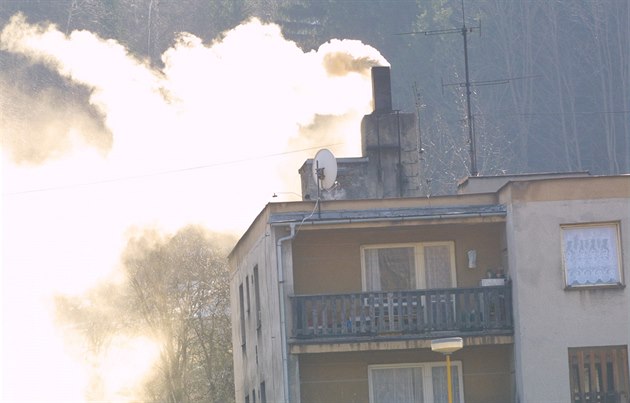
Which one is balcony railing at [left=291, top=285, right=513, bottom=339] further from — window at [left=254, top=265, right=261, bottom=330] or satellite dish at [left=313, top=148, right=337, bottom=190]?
window at [left=254, top=265, right=261, bottom=330]

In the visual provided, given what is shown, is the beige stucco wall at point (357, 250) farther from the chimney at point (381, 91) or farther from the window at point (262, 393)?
the chimney at point (381, 91)

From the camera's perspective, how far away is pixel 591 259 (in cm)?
3909

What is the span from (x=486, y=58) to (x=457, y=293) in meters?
69.9

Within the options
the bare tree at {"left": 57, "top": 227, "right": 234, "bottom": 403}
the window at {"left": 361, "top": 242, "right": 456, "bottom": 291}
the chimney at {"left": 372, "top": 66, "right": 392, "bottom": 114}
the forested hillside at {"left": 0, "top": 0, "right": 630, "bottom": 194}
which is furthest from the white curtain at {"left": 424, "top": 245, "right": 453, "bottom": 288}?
the forested hillside at {"left": 0, "top": 0, "right": 630, "bottom": 194}

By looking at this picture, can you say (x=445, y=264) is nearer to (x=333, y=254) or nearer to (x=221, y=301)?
(x=333, y=254)

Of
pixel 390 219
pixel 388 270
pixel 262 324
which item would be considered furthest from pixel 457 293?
pixel 262 324

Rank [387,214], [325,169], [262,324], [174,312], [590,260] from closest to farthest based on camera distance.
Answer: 1. [590,260]
2. [387,214]
3. [325,169]
4. [262,324]
5. [174,312]

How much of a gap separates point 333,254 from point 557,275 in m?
5.24

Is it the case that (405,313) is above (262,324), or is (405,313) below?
below

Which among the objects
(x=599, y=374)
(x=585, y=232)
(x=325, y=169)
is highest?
(x=325, y=169)

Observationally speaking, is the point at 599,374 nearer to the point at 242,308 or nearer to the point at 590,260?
the point at 590,260

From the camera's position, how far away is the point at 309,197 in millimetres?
48125

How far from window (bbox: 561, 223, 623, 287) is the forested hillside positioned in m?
56.0

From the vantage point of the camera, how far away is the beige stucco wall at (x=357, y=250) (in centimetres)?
4041
